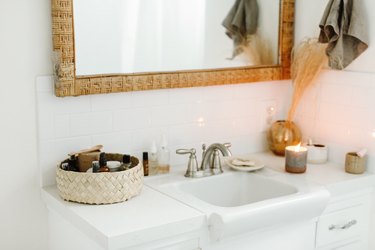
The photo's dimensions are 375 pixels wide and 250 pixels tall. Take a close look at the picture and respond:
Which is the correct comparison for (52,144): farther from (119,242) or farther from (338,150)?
(338,150)

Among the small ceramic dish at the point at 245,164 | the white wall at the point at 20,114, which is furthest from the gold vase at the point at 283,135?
the white wall at the point at 20,114

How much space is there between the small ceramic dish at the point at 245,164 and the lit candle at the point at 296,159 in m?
0.12

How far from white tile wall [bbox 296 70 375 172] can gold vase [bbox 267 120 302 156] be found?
0.30ft

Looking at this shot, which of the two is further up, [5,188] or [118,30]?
[118,30]

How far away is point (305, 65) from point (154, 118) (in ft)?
2.38

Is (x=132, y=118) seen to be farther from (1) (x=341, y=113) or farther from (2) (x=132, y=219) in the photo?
(1) (x=341, y=113)

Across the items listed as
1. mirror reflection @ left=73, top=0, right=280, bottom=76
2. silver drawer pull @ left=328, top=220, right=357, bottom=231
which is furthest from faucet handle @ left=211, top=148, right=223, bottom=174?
silver drawer pull @ left=328, top=220, right=357, bottom=231

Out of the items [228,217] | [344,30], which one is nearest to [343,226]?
[228,217]

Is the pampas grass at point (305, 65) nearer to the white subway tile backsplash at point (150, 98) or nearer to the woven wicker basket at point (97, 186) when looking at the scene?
the white subway tile backsplash at point (150, 98)

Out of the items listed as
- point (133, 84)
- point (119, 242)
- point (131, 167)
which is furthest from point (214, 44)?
point (119, 242)

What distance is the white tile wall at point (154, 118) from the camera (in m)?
2.17

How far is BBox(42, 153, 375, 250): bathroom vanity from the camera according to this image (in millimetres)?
1824

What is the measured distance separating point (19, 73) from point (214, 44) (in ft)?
2.78

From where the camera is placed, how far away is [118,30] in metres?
2.21
